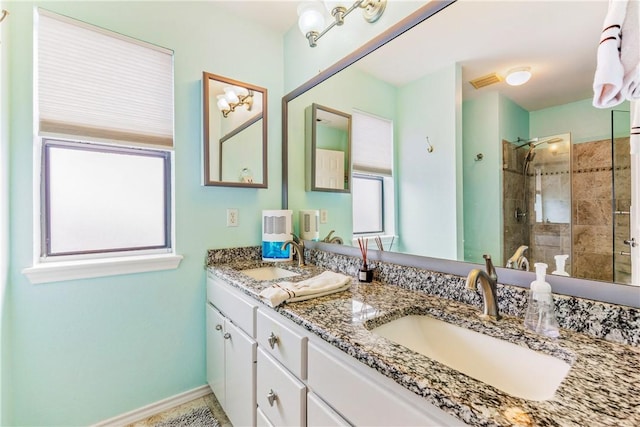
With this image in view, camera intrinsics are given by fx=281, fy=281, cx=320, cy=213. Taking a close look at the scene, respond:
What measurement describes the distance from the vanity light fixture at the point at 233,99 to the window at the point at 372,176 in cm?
77

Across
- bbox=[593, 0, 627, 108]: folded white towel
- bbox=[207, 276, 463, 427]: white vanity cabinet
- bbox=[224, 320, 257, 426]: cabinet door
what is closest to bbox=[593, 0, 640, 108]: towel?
bbox=[593, 0, 627, 108]: folded white towel

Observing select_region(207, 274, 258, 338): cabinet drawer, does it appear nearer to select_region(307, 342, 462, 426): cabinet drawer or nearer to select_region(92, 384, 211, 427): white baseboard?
select_region(307, 342, 462, 426): cabinet drawer

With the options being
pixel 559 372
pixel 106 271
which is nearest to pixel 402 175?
pixel 559 372

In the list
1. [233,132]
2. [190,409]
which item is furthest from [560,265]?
[190,409]

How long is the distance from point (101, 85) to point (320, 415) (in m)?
1.83

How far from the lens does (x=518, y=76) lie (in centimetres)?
94

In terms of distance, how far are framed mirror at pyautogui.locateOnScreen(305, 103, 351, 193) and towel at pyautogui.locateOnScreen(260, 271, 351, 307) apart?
2.03ft

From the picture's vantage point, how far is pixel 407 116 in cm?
129

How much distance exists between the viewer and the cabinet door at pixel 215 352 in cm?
154

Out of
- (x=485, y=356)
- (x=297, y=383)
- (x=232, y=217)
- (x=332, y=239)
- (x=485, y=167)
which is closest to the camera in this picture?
(x=485, y=356)

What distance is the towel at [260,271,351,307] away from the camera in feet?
3.43

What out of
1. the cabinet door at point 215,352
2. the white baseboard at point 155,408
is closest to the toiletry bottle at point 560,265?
the cabinet door at point 215,352

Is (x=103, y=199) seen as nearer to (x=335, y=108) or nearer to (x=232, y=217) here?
(x=232, y=217)

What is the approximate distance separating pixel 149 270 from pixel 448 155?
1.68 meters
